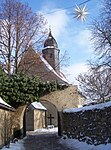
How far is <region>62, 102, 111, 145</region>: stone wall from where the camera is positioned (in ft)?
46.0

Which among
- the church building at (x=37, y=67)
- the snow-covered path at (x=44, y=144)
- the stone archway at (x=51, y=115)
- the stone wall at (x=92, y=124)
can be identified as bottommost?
the snow-covered path at (x=44, y=144)

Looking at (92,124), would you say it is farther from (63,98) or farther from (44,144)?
(63,98)

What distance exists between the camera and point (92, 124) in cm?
1616

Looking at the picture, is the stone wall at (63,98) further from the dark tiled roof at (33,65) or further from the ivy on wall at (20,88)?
the dark tiled roof at (33,65)

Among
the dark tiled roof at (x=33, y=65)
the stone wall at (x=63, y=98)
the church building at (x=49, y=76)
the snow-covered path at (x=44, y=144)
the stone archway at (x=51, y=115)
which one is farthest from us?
the stone archway at (x=51, y=115)

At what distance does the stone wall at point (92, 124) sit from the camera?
14.0 m

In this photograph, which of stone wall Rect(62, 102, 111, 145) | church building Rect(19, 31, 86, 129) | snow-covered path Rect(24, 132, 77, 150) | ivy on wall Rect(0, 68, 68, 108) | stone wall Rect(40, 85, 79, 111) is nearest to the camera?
stone wall Rect(62, 102, 111, 145)

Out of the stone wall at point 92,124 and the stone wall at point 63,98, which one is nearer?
the stone wall at point 92,124

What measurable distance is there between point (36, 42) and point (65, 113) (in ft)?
31.1

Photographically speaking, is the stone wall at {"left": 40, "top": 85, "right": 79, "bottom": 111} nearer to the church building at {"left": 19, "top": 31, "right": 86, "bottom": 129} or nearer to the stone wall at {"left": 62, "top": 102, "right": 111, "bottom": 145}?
the church building at {"left": 19, "top": 31, "right": 86, "bottom": 129}

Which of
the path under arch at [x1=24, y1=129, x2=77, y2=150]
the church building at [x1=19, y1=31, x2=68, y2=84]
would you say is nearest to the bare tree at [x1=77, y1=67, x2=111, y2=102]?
the church building at [x1=19, y1=31, x2=68, y2=84]

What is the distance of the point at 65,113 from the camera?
24.1 metres

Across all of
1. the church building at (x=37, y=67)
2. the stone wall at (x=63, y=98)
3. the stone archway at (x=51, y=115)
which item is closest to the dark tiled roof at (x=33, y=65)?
the church building at (x=37, y=67)

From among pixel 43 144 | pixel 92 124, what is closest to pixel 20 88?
pixel 43 144
